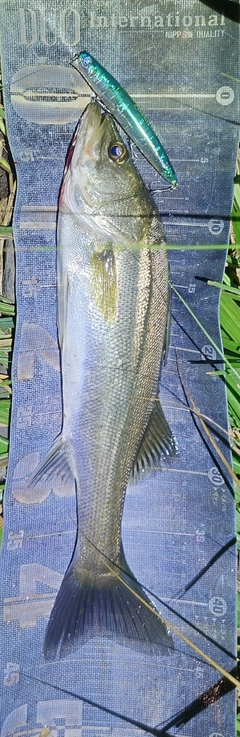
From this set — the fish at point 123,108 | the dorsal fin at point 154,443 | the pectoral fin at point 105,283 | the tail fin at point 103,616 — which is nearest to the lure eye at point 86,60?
the fish at point 123,108

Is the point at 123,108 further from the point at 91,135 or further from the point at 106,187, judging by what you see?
the point at 106,187

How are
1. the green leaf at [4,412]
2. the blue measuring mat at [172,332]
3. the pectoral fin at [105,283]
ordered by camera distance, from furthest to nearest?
1. the green leaf at [4,412]
2. the blue measuring mat at [172,332]
3. the pectoral fin at [105,283]

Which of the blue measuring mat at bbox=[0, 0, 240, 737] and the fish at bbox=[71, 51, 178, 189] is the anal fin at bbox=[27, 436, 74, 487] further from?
the fish at bbox=[71, 51, 178, 189]

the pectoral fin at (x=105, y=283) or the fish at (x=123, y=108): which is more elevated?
the fish at (x=123, y=108)

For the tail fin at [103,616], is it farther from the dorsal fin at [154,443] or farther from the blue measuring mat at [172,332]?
the dorsal fin at [154,443]

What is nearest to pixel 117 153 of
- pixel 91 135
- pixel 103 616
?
pixel 91 135

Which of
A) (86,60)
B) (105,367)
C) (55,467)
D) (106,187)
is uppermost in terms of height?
(86,60)

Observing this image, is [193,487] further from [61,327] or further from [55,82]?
[55,82]
